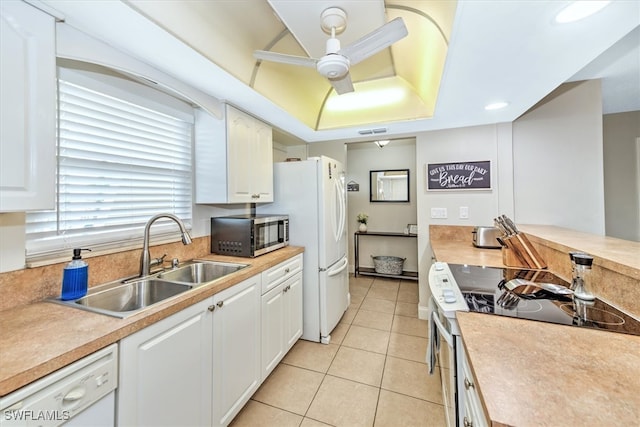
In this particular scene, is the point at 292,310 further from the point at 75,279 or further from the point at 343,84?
the point at 343,84

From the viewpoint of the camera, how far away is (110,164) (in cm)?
153

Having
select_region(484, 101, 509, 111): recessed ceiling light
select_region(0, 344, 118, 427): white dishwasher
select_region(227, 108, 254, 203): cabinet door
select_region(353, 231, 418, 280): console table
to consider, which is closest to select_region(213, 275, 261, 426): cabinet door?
select_region(0, 344, 118, 427): white dishwasher

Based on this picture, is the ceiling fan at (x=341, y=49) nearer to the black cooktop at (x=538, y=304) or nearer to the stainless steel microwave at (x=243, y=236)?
the stainless steel microwave at (x=243, y=236)

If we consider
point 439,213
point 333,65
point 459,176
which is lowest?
point 439,213

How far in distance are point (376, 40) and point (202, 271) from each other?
185cm

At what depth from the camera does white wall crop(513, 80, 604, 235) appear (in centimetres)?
231

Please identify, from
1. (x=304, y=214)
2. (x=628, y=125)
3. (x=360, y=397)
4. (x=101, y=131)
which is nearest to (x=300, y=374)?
(x=360, y=397)

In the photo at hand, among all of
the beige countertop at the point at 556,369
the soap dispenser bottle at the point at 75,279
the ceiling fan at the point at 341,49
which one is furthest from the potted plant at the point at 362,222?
the soap dispenser bottle at the point at 75,279

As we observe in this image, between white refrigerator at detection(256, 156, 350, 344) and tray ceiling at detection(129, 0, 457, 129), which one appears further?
white refrigerator at detection(256, 156, 350, 344)

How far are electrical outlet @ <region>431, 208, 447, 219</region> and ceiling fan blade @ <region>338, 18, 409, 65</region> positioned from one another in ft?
6.53

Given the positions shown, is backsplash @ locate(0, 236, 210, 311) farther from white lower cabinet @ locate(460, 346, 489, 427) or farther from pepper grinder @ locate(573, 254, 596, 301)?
pepper grinder @ locate(573, 254, 596, 301)

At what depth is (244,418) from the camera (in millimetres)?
1595

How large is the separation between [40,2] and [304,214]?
1.96 metres

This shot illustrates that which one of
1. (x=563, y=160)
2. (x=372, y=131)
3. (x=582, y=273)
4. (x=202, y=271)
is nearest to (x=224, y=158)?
(x=202, y=271)
